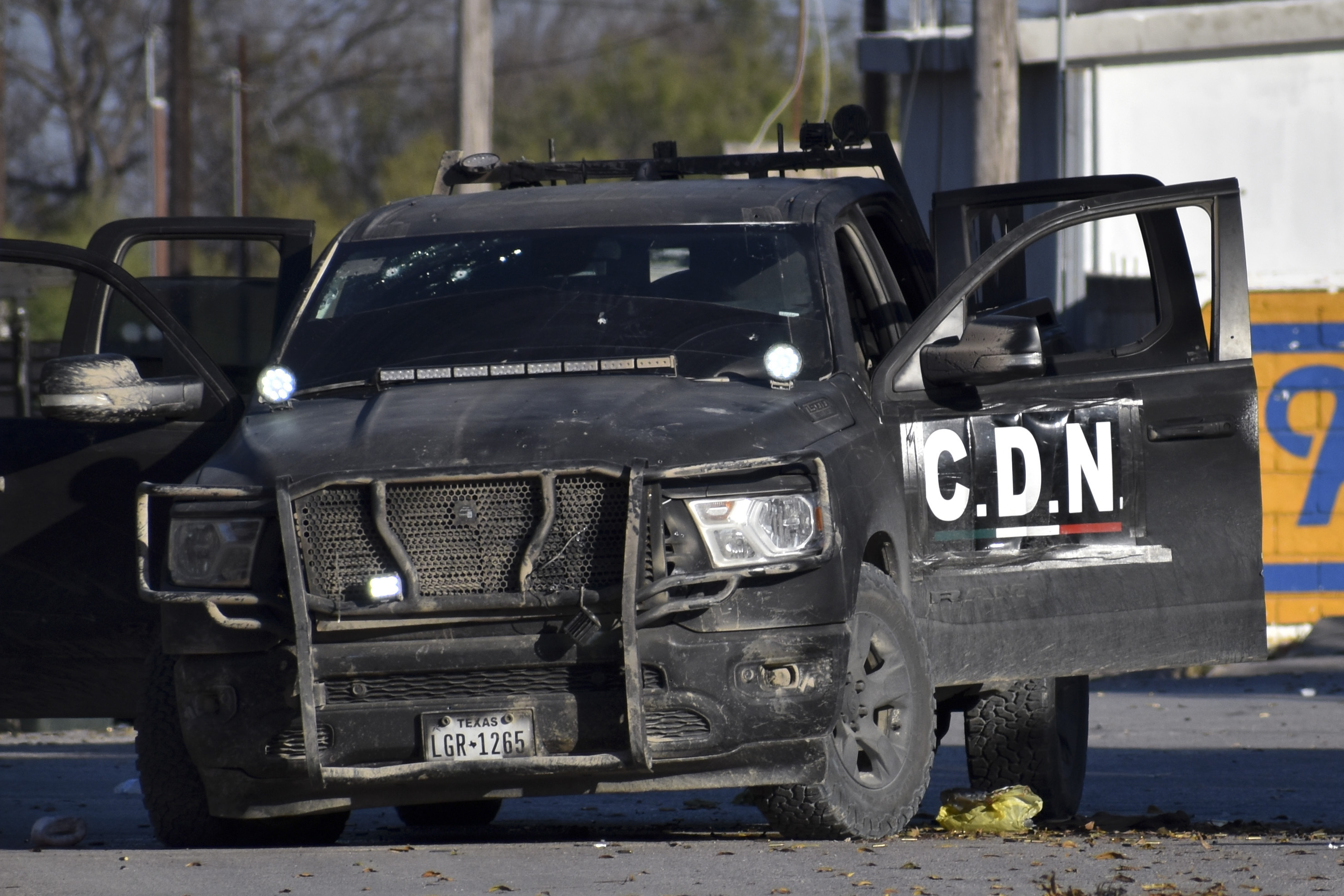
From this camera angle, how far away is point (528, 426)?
5.89m

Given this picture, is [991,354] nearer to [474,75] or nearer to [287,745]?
[287,745]

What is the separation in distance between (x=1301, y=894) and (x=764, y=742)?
1430 millimetres

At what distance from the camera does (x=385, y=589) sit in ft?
18.9

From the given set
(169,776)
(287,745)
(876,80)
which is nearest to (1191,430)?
(287,745)

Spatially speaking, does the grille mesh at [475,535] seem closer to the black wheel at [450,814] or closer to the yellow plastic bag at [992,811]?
the yellow plastic bag at [992,811]

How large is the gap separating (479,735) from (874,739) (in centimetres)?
118

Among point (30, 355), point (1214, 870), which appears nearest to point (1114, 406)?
point (1214, 870)

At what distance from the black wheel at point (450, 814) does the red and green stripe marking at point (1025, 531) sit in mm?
2216

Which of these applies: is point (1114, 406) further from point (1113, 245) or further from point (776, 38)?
point (776, 38)

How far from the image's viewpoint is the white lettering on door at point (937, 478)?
22.2 feet

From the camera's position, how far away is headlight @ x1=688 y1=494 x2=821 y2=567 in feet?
18.8

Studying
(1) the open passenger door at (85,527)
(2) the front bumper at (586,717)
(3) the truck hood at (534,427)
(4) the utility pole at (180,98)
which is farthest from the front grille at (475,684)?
(4) the utility pole at (180,98)

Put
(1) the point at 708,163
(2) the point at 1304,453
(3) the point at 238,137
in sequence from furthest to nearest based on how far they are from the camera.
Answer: (3) the point at 238,137, (2) the point at 1304,453, (1) the point at 708,163

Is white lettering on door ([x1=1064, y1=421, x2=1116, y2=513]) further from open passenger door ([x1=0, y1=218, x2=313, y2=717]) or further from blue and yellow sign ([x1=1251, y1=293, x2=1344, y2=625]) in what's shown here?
blue and yellow sign ([x1=1251, y1=293, x2=1344, y2=625])
